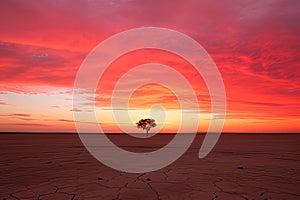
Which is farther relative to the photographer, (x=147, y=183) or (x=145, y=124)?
(x=145, y=124)

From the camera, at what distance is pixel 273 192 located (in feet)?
18.9

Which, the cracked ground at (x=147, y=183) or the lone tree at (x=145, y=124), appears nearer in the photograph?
the cracked ground at (x=147, y=183)

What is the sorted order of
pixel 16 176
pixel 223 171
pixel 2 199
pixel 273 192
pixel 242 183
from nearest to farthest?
pixel 2 199
pixel 273 192
pixel 242 183
pixel 16 176
pixel 223 171

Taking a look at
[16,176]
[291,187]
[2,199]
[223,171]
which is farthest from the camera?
[223,171]

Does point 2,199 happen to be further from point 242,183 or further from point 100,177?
point 242,183

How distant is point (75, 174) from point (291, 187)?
5.78 m

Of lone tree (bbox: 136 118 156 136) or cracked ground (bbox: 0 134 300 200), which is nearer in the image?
cracked ground (bbox: 0 134 300 200)

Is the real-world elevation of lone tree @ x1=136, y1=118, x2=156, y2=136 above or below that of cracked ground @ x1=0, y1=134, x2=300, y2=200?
above

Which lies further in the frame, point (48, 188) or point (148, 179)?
point (148, 179)

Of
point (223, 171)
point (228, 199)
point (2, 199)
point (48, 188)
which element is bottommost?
point (2, 199)

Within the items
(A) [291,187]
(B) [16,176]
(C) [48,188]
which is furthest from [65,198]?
(A) [291,187]

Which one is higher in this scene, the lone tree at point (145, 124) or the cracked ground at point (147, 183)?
the lone tree at point (145, 124)

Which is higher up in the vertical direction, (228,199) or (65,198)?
(228,199)

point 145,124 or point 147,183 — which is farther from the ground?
point 145,124
